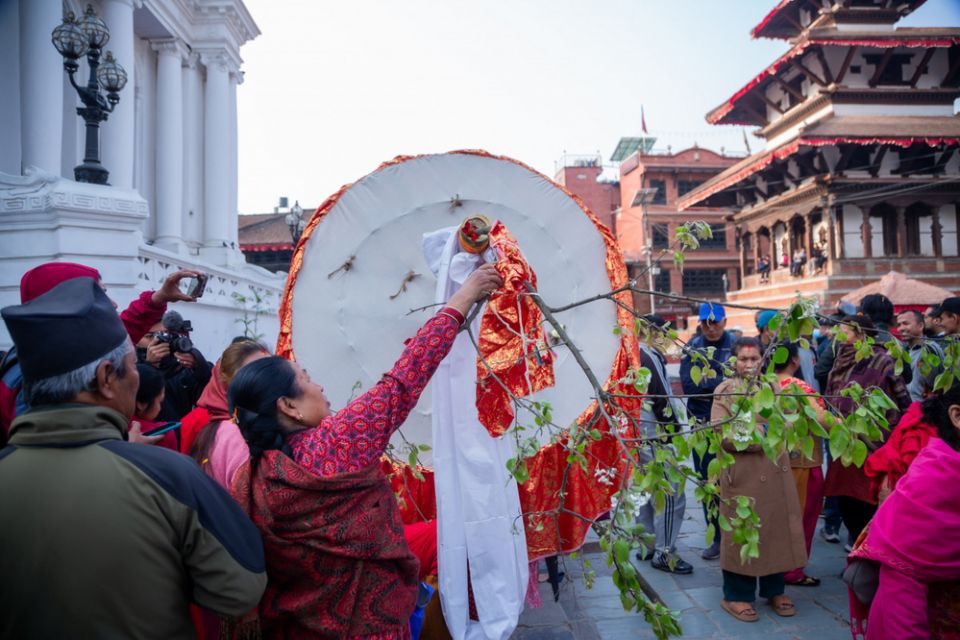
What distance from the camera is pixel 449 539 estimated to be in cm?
249

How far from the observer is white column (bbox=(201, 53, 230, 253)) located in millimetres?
17031

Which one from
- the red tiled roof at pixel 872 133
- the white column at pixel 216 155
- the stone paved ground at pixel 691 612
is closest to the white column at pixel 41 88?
the white column at pixel 216 155

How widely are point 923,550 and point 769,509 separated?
1742 millimetres

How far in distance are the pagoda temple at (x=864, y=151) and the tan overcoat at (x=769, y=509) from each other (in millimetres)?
16344

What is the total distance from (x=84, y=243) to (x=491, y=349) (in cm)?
528

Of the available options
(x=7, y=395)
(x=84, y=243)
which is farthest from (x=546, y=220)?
(x=84, y=243)

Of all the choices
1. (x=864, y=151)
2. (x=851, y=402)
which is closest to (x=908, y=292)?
(x=864, y=151)

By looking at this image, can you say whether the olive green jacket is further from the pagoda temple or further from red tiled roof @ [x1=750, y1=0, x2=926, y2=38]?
red tiled roof @ [x1=750, y1=0, x2=926, y2=38]

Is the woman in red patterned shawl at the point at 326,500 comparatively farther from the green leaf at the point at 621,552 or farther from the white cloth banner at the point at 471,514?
the white cloth banner at the point at 471,514

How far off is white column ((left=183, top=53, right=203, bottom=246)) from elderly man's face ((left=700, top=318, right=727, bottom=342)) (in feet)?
50.6

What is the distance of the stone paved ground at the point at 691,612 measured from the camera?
11.0 feet

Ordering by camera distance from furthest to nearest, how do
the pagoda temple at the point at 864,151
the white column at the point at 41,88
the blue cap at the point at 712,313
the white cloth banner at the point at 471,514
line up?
1. the pagoda temple at the point at 864,151
2. the white column at the point at 41,88
3. the blue cap at the point at 712,313
4. the white cloth banner at the point at 471,514

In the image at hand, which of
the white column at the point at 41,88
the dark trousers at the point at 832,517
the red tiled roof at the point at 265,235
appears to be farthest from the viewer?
the red tiled roof at the point at 265,235

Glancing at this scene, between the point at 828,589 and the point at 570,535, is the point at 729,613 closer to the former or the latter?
the point at 828,589
